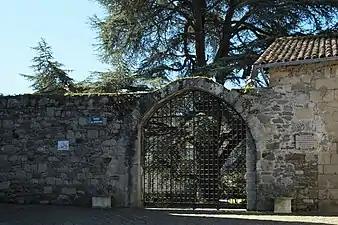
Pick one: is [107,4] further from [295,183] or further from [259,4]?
[295,183]

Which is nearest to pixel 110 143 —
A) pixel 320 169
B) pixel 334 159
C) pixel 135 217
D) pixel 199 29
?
pixel 135 217

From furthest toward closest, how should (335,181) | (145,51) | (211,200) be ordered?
(145,51), (211,200), (335,181)

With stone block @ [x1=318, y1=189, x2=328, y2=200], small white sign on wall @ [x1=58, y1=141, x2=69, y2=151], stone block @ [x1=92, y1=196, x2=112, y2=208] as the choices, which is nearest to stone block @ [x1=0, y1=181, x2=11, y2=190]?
small white sign on wall @ [x1=58, y1=141, x2=69, y2=151]

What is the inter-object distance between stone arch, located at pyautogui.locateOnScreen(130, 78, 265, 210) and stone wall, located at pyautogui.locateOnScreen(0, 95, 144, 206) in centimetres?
19

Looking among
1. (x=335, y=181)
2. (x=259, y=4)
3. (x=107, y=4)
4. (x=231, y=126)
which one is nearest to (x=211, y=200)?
(x=231, y=126)

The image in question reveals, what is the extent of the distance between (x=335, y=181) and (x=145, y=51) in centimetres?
930

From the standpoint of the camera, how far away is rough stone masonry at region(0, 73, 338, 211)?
9680 millimetres

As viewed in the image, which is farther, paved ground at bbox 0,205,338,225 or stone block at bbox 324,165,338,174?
stone block at bbox 324,165,338,174

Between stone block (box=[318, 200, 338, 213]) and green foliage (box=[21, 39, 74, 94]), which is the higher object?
green foliage (box=[21, 39, 74, 94])

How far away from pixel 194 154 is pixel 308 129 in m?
2.40

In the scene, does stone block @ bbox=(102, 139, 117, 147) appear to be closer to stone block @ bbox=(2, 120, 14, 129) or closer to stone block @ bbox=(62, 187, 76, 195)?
stone block @ bbox=(62, 187, 76, 195)

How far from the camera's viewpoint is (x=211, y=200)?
10289 mm

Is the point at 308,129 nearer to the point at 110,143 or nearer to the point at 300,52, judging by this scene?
the point at 300,52

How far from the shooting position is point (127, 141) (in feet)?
34.6
